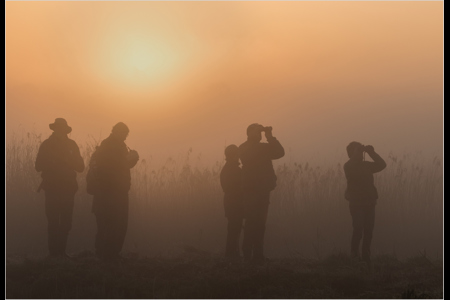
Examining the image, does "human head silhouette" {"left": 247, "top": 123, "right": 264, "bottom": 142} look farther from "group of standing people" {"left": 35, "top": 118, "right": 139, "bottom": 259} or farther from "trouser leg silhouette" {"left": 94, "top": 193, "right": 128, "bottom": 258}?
"trouser leg silhouette" {"left": 94, "top": 193, "right": 128, "bottom": 258}

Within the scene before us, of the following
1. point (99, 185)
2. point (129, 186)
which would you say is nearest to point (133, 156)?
point (129, 186)

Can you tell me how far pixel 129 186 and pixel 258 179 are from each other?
2105mm

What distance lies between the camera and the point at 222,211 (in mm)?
15859

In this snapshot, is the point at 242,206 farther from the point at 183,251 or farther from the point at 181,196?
the point at 181,196

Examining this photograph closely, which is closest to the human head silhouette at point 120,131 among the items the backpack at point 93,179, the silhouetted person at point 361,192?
the backpack at point 93,179

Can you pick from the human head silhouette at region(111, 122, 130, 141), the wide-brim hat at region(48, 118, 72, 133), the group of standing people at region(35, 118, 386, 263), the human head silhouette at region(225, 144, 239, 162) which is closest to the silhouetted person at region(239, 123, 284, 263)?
the group of standing people at region(35, 118, 386, 263)

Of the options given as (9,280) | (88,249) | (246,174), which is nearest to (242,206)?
(246,174)

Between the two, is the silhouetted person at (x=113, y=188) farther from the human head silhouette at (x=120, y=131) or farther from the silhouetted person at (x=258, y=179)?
the silhouetted person at (x=258, y=179)

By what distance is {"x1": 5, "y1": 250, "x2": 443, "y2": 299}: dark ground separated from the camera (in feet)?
33.7

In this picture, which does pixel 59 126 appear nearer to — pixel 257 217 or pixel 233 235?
pixel 233 235

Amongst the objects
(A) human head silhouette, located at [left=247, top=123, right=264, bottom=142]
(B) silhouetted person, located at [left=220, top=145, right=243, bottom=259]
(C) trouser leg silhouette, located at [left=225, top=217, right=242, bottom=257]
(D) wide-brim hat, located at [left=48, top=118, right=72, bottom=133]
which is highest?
(D) wide-brim hat, located at [left=48, top=118, right=72, bottom=133]

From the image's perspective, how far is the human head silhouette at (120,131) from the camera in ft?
41.1

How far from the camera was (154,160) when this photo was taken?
19031 millimetres

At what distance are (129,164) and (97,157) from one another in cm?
51
